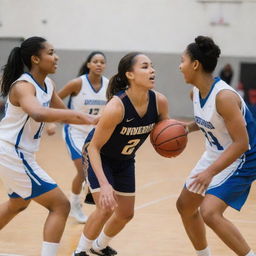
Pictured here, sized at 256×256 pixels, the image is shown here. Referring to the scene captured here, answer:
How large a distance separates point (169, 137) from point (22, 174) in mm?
1093

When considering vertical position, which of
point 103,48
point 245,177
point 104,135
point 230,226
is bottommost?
point 103,48

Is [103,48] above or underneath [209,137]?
underneath

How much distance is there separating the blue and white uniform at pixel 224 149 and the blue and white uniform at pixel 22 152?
3.54 feet

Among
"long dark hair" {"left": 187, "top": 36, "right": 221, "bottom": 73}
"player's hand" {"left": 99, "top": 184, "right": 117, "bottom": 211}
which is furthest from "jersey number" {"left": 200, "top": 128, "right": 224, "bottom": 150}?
"player's hand" {"left": 99, "top": 184, "right": 117, "bottom": 211}

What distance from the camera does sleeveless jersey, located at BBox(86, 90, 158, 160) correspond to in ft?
13.6

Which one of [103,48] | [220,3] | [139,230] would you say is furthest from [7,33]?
[139,230]

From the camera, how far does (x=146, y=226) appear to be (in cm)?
579

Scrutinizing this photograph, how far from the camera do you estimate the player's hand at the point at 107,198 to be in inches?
154

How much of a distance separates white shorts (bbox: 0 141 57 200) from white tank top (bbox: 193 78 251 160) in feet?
3.77

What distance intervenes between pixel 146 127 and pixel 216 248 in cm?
147

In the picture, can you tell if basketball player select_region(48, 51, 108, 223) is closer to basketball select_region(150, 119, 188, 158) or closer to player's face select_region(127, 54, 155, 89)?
basketball select_region(150, 119, 188, 158)

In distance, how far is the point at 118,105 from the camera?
13.5 feet

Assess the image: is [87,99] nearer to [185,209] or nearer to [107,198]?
[185,209]

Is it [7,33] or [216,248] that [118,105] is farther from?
[7,33]
